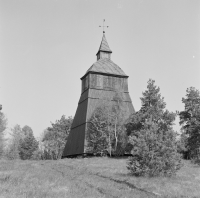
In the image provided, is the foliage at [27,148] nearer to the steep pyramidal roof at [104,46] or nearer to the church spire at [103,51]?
the church spire at [103,51]

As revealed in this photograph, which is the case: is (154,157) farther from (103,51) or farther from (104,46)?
(104,46)

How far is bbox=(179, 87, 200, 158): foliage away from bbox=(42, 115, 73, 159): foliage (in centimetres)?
3162

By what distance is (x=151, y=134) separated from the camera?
55.5 feet

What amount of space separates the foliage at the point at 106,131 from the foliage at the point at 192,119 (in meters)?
9.59

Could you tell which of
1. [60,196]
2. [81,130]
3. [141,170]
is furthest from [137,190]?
[81,130]

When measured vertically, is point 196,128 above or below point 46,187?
above

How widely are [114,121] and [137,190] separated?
25.5m

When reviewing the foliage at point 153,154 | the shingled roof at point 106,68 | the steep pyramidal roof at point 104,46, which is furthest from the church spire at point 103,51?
the foliage at point 153,154

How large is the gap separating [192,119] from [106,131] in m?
12.8

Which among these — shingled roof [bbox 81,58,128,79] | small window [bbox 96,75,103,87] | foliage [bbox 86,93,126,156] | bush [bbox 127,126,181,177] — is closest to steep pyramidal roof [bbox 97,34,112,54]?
shingled roof [bbox 81,58,128,79]

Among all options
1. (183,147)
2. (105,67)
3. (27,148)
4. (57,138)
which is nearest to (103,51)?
(105,67)

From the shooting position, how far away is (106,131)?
36.2 m

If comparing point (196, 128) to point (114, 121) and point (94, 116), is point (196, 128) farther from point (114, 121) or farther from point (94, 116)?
point (94, 116)

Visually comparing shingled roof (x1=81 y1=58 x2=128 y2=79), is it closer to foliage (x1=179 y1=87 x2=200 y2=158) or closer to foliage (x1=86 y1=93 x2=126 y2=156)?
foliage (x1=86 y1=93 x2=126 y2=156)
